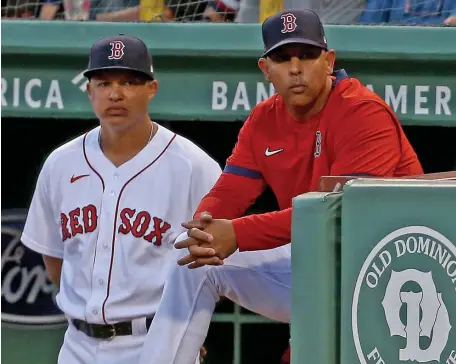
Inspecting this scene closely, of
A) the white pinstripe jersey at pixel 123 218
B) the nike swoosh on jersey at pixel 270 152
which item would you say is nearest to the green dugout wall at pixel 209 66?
the white pinstripe jersey at pixel 123 218

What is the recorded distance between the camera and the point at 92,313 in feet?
12.7

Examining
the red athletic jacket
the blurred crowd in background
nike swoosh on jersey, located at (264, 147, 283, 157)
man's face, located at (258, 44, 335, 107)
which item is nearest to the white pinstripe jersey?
the red athletic jacket

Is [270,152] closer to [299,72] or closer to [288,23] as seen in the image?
[299,72]

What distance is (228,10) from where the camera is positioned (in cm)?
532

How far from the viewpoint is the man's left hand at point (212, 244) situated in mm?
3039

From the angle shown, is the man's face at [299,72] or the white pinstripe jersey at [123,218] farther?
the white pinstripe jersey at [123,218]

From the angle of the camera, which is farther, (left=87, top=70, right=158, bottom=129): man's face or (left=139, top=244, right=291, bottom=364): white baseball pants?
(left=87, top=70, right=158, bottom=129): man's face

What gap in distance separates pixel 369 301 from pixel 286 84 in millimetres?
1213

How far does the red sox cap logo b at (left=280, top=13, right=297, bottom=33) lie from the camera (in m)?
3.22

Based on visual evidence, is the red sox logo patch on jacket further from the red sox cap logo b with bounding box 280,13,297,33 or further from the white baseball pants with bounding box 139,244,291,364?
the red sox cap logo b with bounding box 280,13,297,33

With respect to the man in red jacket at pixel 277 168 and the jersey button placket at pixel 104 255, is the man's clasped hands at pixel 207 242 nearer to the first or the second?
the man in red jacket at pixel 277 168

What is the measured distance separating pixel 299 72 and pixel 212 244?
0.60m

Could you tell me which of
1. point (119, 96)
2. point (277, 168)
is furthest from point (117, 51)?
point (277, 168)

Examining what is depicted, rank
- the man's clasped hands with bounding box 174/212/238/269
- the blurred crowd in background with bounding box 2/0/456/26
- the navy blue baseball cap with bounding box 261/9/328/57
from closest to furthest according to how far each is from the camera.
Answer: the man's clasped hands with bounding box 174/212/238/269 < the navy blue baseball cap with bounding box 261/9/328/57 < the blurred crowd in background with bounding box 2/0/456/26
